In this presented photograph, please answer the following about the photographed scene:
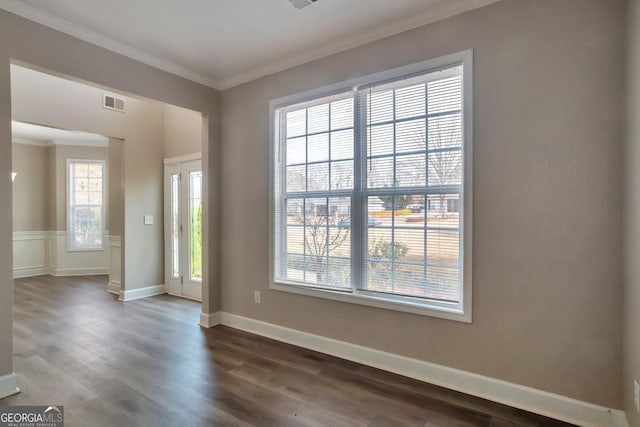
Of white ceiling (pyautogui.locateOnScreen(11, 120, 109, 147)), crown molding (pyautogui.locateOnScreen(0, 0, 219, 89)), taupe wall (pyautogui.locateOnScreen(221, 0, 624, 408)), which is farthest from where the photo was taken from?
white ceiling (pyautogui.locateOnScreen(11, 120, 109, 147))

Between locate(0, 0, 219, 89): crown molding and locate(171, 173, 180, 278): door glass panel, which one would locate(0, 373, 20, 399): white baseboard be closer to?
locate(0, 0, 219, 89): crown molding

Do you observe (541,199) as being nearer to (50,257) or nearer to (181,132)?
(181,132)

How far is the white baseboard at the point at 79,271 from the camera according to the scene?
684 cm

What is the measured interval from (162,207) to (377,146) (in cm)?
403

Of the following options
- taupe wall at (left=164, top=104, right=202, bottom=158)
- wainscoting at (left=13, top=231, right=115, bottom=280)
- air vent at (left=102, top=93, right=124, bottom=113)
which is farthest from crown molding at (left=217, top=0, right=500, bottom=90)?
wainscoting at (left=13, top=231, right=115, bottom=280)

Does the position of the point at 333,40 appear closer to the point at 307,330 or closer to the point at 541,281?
the point at 541,281

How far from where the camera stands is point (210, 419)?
2002mm

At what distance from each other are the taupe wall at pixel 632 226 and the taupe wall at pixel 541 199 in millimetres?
89

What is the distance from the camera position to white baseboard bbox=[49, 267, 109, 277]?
269 inches

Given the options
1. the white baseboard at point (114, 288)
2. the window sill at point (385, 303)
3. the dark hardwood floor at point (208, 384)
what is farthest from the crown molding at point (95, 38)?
the white baseboard at point (114, 288)

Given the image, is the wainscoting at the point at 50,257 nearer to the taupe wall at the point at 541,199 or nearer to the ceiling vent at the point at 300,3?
the ceiling vent at the point at 300,3

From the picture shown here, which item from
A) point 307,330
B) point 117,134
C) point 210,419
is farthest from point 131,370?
point 117,134

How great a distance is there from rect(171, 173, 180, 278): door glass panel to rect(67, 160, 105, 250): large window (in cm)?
309

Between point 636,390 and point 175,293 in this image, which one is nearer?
→ point 636,390
